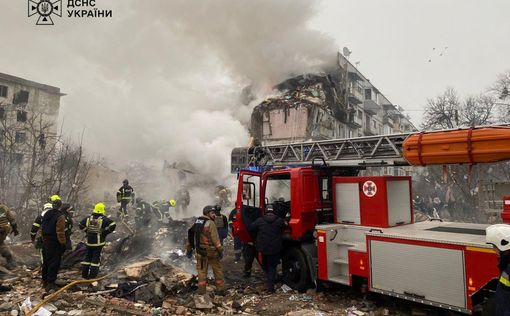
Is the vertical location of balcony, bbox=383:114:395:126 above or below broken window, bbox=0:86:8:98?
above

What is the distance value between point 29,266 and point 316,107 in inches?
703

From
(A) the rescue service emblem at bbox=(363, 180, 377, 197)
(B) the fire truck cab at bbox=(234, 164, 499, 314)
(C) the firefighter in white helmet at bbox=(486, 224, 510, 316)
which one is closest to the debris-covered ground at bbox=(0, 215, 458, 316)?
(B) the fire truck cab at bbox=(234, 164, 499, 314)

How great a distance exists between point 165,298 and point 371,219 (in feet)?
12.2

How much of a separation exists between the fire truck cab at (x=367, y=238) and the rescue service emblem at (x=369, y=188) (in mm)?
17

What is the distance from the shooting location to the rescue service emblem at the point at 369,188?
6033 mm

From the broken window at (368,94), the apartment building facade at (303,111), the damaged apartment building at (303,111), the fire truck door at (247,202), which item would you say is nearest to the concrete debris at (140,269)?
the fire truck door at (247,202)

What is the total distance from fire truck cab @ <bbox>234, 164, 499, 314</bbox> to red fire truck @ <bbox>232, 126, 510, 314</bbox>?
1 centimetres

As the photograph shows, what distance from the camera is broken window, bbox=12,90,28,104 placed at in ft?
Result: 99.3

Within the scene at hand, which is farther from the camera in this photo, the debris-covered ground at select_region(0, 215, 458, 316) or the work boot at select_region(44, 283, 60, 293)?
the work boot at select_region(44, 283, 60, 293)

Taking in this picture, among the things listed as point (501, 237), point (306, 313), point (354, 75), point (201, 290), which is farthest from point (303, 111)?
point (501, 237)

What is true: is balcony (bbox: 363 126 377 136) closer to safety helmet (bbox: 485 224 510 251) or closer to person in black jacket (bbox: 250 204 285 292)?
person in black jacket (bbox: 250 204 285 292)

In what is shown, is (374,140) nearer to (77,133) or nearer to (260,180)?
(260,180)

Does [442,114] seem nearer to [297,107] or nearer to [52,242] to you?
[297,107]

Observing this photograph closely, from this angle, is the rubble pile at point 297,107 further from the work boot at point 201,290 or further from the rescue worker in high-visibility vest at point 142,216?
the work boot at point 201,290
